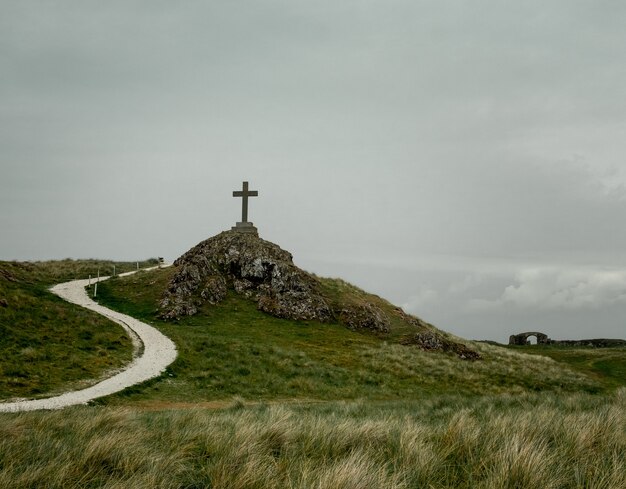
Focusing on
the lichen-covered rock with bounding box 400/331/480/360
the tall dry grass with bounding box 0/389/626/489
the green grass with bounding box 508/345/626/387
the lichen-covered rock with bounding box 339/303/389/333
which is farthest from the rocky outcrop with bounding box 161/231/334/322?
the tall dry grass with bounding box 0/389/626/489

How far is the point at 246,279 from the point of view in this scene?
159 feet

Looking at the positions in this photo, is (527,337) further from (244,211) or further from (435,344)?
(244,211)

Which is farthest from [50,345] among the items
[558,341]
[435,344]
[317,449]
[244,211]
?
[558,341]

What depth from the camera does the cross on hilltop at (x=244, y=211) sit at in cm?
4850

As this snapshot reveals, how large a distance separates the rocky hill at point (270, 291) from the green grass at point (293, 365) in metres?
1.45

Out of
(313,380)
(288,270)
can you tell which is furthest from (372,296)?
(313,380)

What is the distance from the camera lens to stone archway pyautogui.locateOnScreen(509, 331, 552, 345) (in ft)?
268

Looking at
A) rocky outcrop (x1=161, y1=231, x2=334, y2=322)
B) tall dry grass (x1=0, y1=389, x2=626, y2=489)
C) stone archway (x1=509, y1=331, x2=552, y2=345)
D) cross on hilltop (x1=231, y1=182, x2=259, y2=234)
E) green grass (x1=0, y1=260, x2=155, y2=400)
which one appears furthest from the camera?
stone archway (x1=509, y1=331, x2=552, y2=345)

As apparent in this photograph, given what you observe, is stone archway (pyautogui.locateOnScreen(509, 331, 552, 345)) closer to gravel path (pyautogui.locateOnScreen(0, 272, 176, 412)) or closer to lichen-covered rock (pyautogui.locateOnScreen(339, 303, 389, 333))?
lichen-covered rock (pyautogui.locateOnScreen(339, 303, 389, 333))

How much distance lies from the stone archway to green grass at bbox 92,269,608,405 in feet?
118

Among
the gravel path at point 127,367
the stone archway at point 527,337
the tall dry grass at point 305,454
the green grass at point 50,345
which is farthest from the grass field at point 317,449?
the stone archway at point 527,337

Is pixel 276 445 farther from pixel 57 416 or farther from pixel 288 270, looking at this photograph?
pixel 288 270

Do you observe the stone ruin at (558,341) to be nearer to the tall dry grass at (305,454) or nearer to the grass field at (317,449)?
the grass field at (317,449)

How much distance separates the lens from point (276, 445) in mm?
6551
